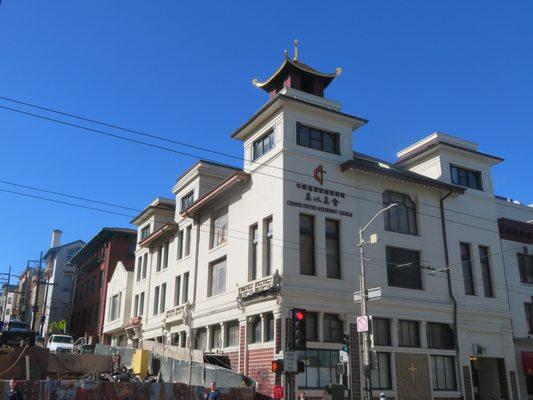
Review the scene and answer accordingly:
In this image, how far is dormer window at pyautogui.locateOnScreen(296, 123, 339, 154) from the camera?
3080cm

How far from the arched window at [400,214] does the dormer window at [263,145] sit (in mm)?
7543

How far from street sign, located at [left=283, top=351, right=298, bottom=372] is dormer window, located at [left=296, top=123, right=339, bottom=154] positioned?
46.2 ft

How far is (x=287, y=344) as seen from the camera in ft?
85.1

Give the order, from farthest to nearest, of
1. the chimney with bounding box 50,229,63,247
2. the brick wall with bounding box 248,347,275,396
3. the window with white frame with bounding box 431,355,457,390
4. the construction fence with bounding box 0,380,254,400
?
the chimney with bounding box 50,229,63,247 → the window with white frame with bounding box 431,355,457,390 → the brick wall with bounding box 248,347,275,396 → the construction fence with bounding box 0,380,254,400

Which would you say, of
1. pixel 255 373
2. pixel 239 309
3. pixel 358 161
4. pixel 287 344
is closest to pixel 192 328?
pixel 239 309

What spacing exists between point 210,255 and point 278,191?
9.09m

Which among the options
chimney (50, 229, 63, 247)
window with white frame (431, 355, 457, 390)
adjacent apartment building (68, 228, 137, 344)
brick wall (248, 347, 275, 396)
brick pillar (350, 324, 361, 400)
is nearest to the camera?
brick wall (248, 347, 275, 396)

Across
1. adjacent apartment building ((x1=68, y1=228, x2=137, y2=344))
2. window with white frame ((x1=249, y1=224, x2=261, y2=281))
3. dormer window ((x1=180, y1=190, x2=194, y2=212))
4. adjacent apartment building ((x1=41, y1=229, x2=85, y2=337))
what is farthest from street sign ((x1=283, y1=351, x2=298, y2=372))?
adjacent apartment building ((x1=41, y1=229, x2=85, y2=337))

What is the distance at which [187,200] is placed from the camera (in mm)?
42594

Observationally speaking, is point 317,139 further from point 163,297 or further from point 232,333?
point 163,297

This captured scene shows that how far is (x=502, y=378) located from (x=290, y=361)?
19.8 m

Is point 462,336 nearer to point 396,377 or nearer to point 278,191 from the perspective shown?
point 396,377

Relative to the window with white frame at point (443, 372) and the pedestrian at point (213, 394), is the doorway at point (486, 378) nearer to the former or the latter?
the window with white frame at point (443, 372)

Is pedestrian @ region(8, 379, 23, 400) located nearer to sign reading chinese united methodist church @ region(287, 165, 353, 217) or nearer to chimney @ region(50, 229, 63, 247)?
sign reading chinese united methodist church @ region(287, 165, 353, 217)
